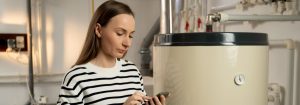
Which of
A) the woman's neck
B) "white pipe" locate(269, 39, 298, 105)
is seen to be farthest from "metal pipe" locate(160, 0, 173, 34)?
the woman's neck

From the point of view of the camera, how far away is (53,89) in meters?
2.08

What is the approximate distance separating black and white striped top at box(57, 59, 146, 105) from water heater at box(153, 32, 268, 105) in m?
0.19

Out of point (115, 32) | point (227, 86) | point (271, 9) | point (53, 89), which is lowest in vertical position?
point (53, 89)

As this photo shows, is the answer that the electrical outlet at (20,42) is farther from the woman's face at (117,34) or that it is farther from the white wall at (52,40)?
the woman's face at (117,34)

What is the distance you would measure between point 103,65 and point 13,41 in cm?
120

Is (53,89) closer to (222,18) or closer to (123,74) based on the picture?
(123,74)

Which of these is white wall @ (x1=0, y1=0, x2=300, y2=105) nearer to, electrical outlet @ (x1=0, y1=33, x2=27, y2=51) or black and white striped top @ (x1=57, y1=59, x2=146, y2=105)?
electrical outlet @ (x1=0, y1=33, x2=27, y2=51)

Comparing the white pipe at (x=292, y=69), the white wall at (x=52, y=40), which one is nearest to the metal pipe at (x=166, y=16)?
the white pipe at (x=292, y=69)

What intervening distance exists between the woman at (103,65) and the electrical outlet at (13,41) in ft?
3.75

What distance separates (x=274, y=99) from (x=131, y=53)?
50.6 inches

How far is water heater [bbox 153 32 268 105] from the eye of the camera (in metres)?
0.76

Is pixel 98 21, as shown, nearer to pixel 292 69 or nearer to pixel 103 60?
pixel 103 60

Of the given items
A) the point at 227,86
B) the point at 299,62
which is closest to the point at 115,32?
the point at 227,86

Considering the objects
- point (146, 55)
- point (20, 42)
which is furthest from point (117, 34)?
point (146, 55)
